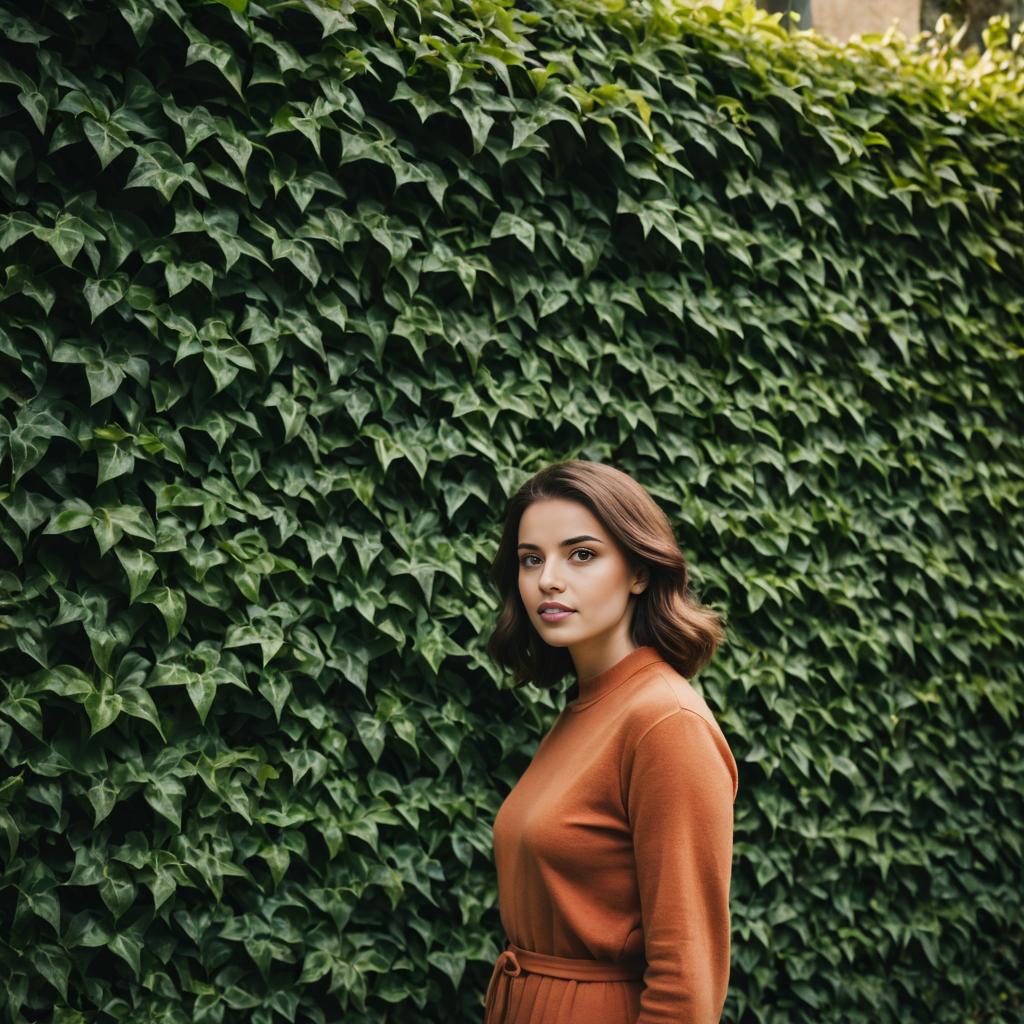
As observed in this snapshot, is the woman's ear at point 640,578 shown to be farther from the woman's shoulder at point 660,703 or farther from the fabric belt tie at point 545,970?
the fabric belt tie at point 545,970

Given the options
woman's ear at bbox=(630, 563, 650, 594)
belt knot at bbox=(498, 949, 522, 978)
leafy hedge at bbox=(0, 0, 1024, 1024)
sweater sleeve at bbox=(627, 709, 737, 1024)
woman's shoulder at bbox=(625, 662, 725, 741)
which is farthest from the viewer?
leafy hedge at bbox=(0, 0, 1024, 1024)

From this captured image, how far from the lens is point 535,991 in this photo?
6.47ft

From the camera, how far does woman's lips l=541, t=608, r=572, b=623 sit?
2068mm

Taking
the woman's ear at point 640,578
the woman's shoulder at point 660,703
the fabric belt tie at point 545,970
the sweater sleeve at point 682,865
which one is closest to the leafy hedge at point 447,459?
the fabric belt tie at point 545,970

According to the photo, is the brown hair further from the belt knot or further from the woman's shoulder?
the belt knot

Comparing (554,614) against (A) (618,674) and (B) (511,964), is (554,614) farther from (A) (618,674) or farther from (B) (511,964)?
(B) (511,964)

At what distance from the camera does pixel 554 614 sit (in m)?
2.07

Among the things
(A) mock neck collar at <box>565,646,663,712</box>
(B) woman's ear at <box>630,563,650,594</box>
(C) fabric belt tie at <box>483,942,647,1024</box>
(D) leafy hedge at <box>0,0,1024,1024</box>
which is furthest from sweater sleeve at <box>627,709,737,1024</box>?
(D) leafy hedge at <box>0,0,1024,1024</box>

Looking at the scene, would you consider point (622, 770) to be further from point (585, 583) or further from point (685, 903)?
point (585, 583)

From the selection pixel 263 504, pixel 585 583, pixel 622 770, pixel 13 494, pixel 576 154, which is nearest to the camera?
pixel 622 770

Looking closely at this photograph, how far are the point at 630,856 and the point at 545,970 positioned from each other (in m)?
0.32

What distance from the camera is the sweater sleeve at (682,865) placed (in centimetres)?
172

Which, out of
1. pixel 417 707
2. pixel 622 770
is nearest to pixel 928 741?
pixel 417 707

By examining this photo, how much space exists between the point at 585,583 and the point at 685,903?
0.65 meters
